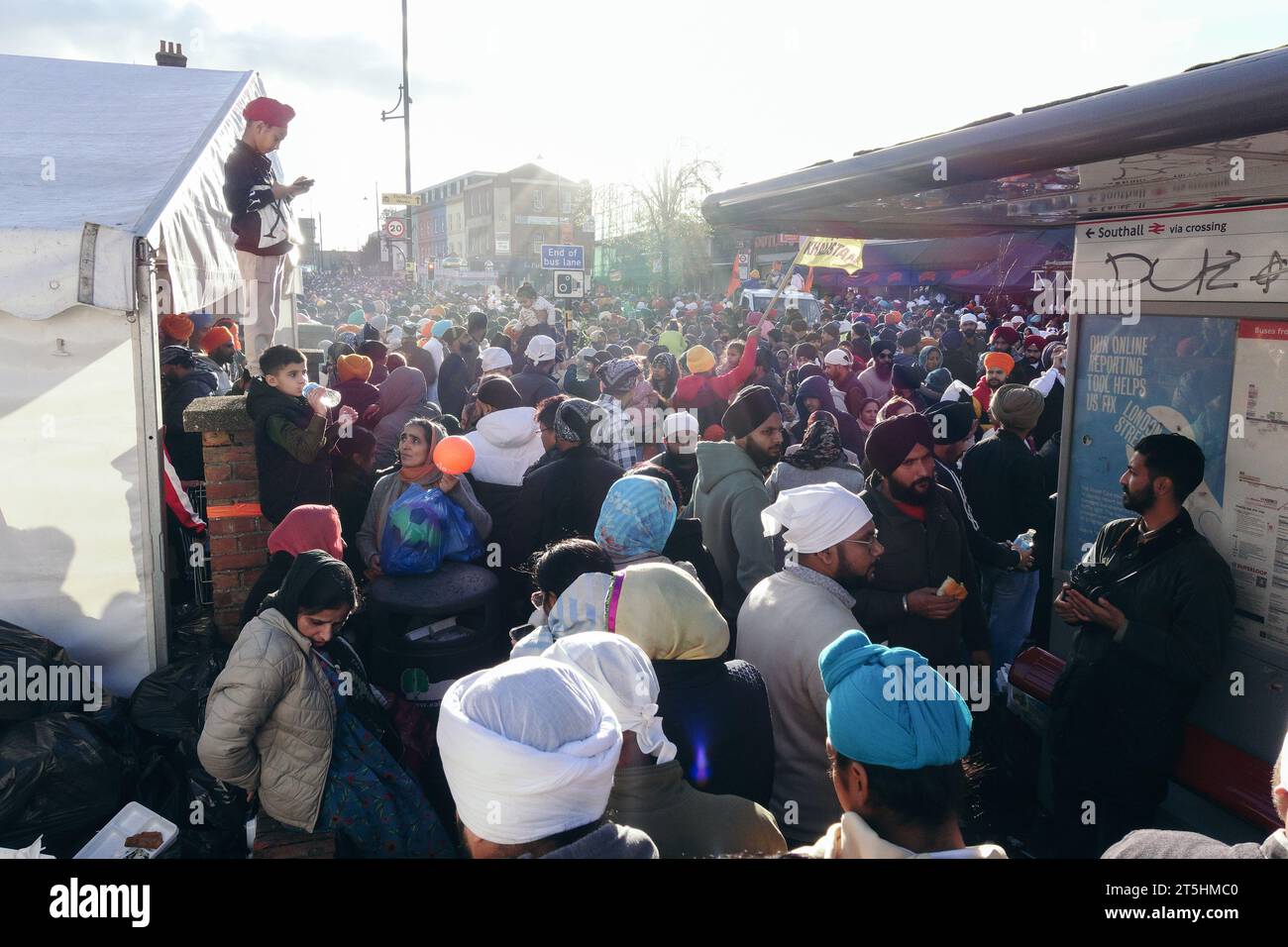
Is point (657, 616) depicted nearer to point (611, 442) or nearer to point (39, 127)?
point (611, 442)

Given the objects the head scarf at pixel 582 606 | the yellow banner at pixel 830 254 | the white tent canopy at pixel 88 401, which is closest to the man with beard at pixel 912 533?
the head scarf at pixel 582 606

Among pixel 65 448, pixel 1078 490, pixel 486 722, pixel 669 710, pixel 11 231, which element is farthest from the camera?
pixel 1078 490

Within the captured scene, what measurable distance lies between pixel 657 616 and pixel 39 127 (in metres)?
5.56

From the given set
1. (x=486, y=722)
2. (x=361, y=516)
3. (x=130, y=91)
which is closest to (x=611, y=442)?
(x=361, y=516)

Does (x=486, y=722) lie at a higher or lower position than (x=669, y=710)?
higher

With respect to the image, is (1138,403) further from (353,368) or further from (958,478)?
(353,368)

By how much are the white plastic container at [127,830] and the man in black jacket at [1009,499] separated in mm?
4462

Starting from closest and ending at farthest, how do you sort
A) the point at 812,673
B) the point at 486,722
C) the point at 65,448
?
the point at 486,722, the point at 812,673, the point at 65,448

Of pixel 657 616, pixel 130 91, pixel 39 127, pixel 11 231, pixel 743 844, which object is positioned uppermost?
pixel 130 91

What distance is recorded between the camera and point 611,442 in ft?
22.2

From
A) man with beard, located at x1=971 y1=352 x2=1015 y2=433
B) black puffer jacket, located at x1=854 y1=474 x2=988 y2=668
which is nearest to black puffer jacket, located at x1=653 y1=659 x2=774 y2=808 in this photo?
black puffer jacket, located at x1=854 y1=474 x2=988 y2=668

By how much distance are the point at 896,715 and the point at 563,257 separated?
62.8 feet

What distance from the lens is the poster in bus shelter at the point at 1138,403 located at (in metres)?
3.98

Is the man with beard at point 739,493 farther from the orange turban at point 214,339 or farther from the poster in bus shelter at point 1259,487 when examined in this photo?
the orange turban at point 214,339
